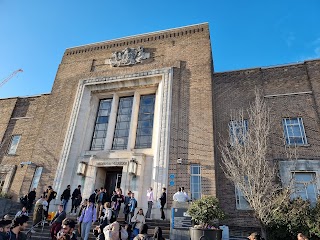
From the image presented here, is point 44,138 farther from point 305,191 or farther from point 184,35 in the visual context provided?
point 305,191

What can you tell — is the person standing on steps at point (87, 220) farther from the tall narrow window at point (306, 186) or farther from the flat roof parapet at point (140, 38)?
the flat roof parapet at point (140, 38)

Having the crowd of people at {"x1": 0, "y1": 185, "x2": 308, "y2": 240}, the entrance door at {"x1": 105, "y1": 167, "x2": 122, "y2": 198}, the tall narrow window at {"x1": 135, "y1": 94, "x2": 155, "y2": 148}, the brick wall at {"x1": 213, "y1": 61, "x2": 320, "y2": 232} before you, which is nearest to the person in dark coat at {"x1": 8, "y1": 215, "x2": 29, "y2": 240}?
the crowd of people at {"x1": 0, "y1": 185, "x2": 308, "y2": 240}

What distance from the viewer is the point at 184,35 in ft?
55.2

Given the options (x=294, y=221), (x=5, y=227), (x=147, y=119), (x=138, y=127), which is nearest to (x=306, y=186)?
(x=294, y=221)

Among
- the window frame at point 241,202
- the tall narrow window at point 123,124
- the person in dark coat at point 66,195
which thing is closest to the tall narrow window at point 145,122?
the tall narrow window at point 123,124

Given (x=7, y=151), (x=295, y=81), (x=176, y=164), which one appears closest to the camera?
(x=176, y=164)

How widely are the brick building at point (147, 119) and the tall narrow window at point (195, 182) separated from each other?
0.05m

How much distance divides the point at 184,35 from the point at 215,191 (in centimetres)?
1032

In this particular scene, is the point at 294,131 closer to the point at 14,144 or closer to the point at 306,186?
the point at 306,186

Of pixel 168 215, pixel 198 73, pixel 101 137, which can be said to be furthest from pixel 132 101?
pixel 168 215

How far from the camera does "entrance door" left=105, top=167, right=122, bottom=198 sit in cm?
1445

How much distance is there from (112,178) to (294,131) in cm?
1050

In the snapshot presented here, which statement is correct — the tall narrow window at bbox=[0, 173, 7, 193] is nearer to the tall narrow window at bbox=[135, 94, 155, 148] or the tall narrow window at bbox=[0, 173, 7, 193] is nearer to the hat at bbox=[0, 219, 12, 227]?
the tall narrow window at bbox=[135, 94, 155, 148]

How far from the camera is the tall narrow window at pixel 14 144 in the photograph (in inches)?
685
